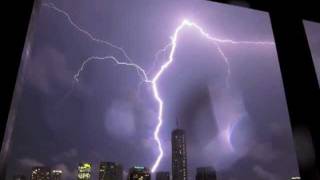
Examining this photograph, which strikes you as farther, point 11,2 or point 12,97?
point 11,2

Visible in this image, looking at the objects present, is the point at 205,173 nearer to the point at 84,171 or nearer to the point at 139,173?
the point at 139,173

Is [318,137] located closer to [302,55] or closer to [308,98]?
[308,98]

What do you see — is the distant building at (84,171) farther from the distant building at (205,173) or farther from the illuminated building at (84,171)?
the distant building at (205,173)

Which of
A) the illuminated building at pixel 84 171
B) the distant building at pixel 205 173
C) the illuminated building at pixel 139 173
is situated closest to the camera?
the illuminated building at pixel 139 173

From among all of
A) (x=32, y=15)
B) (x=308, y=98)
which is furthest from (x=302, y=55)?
(x=32, y=15)

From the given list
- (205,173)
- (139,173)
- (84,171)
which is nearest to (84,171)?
(84,171)

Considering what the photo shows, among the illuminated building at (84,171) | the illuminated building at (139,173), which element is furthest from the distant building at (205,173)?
the illuminated building at (84,171)
